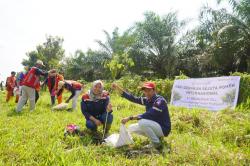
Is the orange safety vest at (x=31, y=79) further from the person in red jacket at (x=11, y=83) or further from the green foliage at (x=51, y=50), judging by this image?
the green foliage at (x=51, y=50)

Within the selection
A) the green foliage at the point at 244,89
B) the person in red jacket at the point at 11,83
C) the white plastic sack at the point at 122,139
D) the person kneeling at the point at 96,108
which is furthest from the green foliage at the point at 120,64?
the white plastic sack at the point at 122,139

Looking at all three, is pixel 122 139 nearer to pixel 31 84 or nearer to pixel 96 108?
pixel 96 108

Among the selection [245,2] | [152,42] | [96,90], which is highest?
[245,2]

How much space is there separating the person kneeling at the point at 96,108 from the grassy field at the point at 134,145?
0.41 metres

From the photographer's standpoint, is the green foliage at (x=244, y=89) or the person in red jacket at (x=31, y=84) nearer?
the green foliage at (x=244, y=89)

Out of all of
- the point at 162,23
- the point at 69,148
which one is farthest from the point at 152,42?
the point at 69,148

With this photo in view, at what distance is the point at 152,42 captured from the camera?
2319 centimetres

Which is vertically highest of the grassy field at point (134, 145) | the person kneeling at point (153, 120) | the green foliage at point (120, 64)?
the green foliage at point (120, 64)

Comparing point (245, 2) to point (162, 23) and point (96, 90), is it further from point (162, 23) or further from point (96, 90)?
point (96, 90)

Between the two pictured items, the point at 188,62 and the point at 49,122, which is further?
the point at 188,62

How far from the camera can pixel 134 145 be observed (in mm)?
5598

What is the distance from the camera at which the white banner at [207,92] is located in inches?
388

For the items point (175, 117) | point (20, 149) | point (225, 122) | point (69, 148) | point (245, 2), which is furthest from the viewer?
point (245, 2)

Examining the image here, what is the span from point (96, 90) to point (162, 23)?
17700mm
